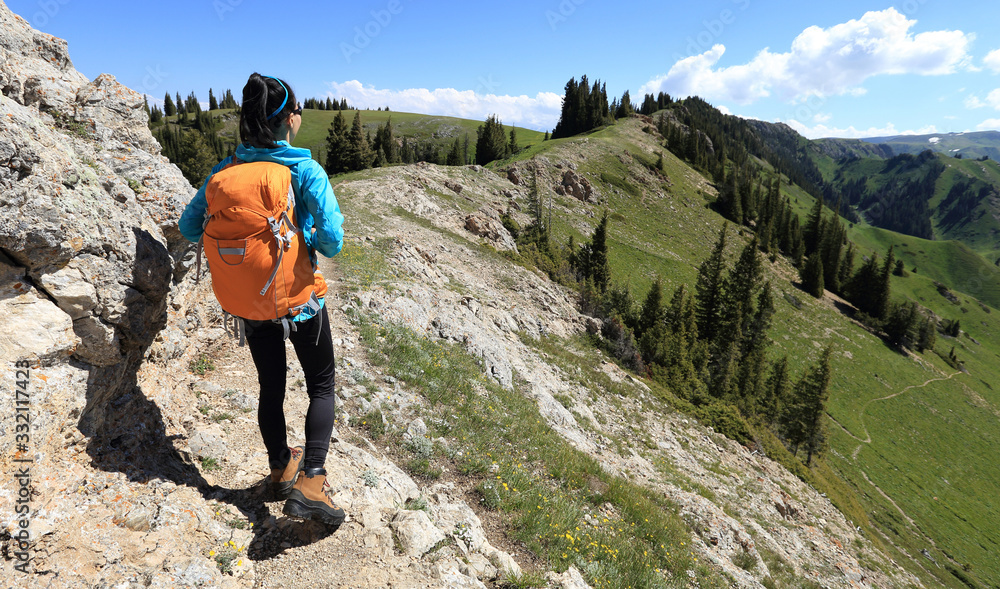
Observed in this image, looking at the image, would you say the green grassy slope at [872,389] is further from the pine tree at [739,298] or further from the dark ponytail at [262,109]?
the dark ponytail at [262,109]

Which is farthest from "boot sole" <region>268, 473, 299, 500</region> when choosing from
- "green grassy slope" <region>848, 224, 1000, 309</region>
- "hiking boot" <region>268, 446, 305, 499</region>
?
"green grassy slope" <region>848, 224, 1000, 309</region>

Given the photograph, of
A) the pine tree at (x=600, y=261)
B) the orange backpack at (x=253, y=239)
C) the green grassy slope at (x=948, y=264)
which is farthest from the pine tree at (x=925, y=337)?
the orange backpack at (x=253, y=239)

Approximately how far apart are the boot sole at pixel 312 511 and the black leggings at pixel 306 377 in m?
0.32

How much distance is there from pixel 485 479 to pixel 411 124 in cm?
15661

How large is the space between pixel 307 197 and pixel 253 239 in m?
0.57

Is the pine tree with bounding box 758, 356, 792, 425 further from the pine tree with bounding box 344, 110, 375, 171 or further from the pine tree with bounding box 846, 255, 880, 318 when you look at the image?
the pine tree with bounding box 846, 255, 880, 318

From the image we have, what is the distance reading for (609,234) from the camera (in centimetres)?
6544

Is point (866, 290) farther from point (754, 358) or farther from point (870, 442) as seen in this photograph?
point (754, 358)

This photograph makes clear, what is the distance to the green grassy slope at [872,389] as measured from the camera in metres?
41.6

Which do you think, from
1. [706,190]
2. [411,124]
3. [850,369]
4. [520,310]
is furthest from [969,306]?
[411,124]

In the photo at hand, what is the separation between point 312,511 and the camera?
13.0ft

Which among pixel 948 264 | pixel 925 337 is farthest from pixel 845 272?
pixel 948 264

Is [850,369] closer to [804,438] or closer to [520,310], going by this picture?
[804,438]

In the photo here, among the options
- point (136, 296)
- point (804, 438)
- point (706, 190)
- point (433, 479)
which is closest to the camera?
point (136, 296)
